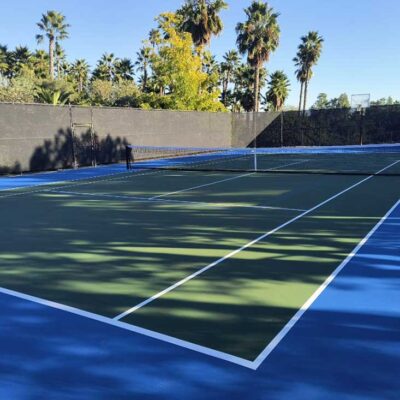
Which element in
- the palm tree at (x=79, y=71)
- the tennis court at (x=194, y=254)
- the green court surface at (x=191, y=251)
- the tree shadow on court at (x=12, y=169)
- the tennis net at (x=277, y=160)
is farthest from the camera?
the palm tree at (x=79, y=71)

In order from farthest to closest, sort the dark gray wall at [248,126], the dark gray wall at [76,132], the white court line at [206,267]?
the dark gray wall at [248,126] < the dark gray wall at [76,132] < the white court line at [206,267]

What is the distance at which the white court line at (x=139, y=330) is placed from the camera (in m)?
3.43

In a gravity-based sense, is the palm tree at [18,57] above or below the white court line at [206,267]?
above

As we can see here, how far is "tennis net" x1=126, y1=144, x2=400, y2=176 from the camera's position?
17.5 metres

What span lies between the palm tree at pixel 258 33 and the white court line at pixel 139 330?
126 feet

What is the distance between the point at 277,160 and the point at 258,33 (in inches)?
917

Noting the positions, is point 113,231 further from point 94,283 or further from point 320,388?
point 320,388

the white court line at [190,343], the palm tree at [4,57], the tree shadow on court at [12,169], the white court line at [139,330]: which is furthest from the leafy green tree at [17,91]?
the white court line at [190,343]

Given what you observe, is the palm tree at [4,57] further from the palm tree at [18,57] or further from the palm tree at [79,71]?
the palm tree at [79,71]

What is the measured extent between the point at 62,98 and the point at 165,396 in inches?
1354

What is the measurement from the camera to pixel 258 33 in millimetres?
41656

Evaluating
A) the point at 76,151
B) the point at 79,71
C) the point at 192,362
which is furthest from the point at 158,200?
the point at 79,71

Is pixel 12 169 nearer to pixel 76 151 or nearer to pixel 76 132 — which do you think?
pixel 76 151


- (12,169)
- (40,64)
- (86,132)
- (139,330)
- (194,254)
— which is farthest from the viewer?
(40,64)
